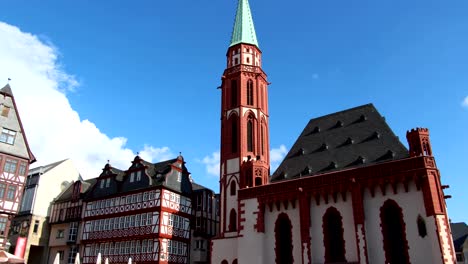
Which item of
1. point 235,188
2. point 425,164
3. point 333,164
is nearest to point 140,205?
point 235,188

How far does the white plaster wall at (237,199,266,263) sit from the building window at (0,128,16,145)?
21.8 metres

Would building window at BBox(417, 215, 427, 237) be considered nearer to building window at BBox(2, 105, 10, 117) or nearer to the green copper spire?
the green copper spire

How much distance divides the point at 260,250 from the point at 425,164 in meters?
Answer: 13.5

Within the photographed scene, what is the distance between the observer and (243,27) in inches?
1806

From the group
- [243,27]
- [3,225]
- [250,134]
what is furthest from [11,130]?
[243,27]

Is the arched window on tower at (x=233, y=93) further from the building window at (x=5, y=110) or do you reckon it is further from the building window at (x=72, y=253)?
the building window at (x=72, y=253)

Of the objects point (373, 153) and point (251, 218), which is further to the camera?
point (251, 218)

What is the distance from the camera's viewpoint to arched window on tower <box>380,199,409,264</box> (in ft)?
85.7

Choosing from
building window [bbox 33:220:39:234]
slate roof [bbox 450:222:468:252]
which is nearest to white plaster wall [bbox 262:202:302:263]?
building window [bbox 33:220:39:234]

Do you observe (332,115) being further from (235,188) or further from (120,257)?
(120,257)

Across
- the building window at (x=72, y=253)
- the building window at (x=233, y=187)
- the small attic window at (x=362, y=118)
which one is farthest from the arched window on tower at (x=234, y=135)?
the building window at (x=72, y=253)

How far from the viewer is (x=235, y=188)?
37.8m

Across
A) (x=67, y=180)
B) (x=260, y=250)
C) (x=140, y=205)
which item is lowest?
(x=260, y=250)

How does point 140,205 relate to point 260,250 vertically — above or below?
above
